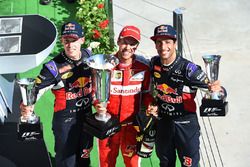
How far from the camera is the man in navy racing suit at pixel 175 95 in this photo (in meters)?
6.12

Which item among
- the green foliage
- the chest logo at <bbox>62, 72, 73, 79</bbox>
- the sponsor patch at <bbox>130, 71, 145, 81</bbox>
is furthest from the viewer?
the green foliage

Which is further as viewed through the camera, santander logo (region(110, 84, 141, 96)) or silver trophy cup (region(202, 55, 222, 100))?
santander logo (region(110, 84, 141, 96))

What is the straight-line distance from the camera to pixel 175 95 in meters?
6.25


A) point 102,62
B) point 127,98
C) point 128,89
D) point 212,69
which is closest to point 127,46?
point 102,62

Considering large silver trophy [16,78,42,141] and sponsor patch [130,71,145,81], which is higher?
sponsor patch [130,71,145,81]

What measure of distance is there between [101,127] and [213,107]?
1228 mm

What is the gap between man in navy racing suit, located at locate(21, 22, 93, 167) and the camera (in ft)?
20.2

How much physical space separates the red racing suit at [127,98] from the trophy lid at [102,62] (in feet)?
0.55

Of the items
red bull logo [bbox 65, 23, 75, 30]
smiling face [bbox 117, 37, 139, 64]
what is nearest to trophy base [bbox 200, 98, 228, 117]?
smiling face [bbox 117, 37, 139, 64]

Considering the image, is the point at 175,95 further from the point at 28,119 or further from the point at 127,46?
the point at 28,119

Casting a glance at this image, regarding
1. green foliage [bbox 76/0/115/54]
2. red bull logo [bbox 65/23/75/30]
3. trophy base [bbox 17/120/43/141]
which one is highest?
green foliage [bbox 76/0/115/54]

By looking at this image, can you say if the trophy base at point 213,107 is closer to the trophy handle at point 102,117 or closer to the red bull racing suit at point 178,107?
the red bull racing suit at point 178,107

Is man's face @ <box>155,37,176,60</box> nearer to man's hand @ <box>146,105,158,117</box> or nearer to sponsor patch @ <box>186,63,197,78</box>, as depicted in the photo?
sponsor patch @ <box>186,63,197,78</box>

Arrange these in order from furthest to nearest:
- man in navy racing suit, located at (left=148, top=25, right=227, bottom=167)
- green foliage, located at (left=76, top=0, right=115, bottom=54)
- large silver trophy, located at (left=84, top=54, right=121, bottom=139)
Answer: green foliage, located at (left=76, top=0, right=115, bottom=54), man in navy racing suit, located at (left=148, top=25, right=227, bottom=167), large silver trophy, located at (left=84, top=54, right=121, bottom=139)
